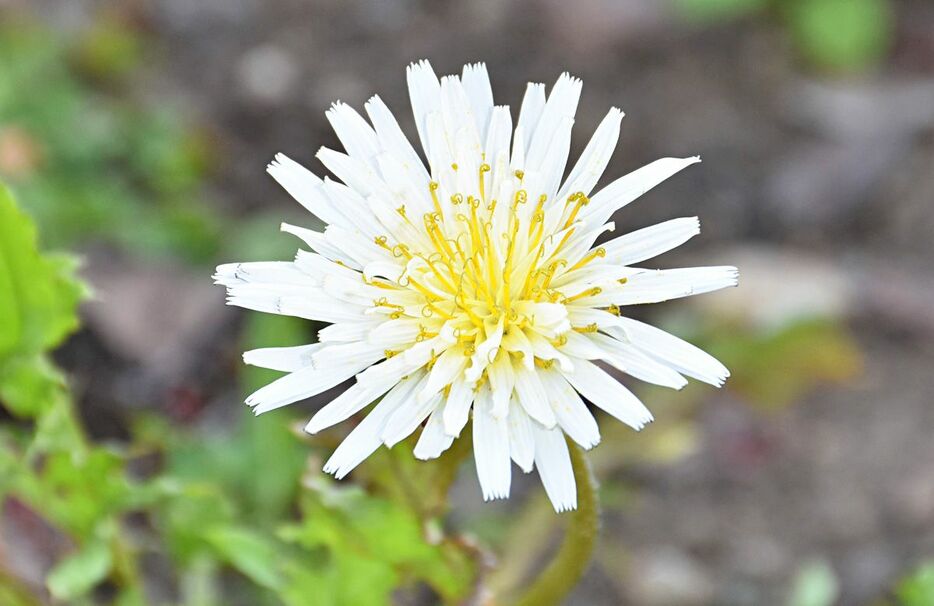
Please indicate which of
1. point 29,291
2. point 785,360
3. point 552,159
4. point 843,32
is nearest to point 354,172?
point 552,159

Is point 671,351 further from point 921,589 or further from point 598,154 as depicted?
point 921,589

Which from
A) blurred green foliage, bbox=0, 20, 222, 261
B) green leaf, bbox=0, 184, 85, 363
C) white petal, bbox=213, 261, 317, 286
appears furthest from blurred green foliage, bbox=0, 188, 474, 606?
blurred green foliage, bbox=0, 20, 222, 261

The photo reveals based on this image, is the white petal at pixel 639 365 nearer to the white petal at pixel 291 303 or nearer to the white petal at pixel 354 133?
the white petal at pixel 291 303

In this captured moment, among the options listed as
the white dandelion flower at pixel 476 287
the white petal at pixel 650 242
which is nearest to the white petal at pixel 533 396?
the white dandelion flower at pixel 476 287

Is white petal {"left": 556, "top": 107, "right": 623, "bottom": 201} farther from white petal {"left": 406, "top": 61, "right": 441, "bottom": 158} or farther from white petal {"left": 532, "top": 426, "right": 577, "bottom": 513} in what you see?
white petal {"left": 532, "top": 426, "right": 577, "bottom": 513}

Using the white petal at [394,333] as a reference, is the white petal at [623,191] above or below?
above

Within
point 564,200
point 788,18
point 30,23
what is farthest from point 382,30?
point 564,200
